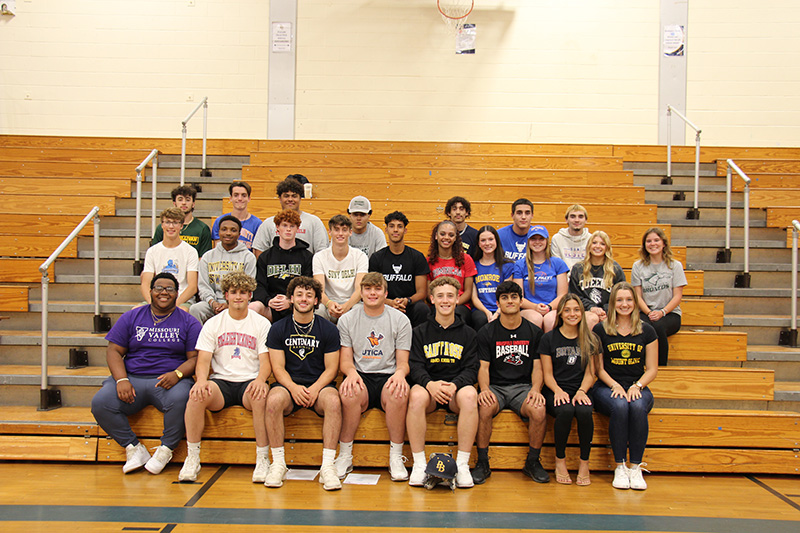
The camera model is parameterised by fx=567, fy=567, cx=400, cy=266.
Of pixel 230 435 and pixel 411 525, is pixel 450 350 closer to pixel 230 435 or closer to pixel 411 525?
pixel 411 525

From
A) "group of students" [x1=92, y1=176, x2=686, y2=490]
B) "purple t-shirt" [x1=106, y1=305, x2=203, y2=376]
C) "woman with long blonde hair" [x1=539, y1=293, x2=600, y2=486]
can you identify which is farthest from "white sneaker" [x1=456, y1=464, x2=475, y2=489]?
"purple t-shirt" [x1=106, y1=305, x2=203, y2=376]

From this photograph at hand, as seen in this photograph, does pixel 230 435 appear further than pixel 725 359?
No

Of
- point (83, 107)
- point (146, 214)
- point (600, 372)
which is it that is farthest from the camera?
point (83, 107)

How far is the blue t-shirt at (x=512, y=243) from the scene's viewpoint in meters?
4.16

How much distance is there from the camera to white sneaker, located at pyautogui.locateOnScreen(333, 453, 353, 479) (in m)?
3.03

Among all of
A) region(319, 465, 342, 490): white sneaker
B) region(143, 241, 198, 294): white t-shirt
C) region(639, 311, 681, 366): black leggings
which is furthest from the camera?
region(143, 241, 198, 294): white t-shirt

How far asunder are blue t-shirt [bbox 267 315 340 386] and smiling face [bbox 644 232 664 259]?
87.6 inches

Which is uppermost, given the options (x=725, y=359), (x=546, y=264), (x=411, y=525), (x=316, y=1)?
(x=316, y=1)

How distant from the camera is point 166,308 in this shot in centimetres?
327

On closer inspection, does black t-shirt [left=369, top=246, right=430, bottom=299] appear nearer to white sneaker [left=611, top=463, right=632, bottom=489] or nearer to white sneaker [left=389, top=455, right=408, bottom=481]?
white sneaker [left=389, top=455, right=408, bottom=481]

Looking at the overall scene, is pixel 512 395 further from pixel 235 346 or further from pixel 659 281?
pixel 235 346

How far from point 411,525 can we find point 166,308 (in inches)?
72.1

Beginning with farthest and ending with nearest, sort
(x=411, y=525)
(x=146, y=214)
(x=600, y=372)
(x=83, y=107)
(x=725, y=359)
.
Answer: (x=83, y=107), (x=146, y=214), (x=725, y=359), (x=600, y=372), (x=411, y=525)

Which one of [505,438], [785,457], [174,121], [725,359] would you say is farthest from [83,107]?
[785,457]
